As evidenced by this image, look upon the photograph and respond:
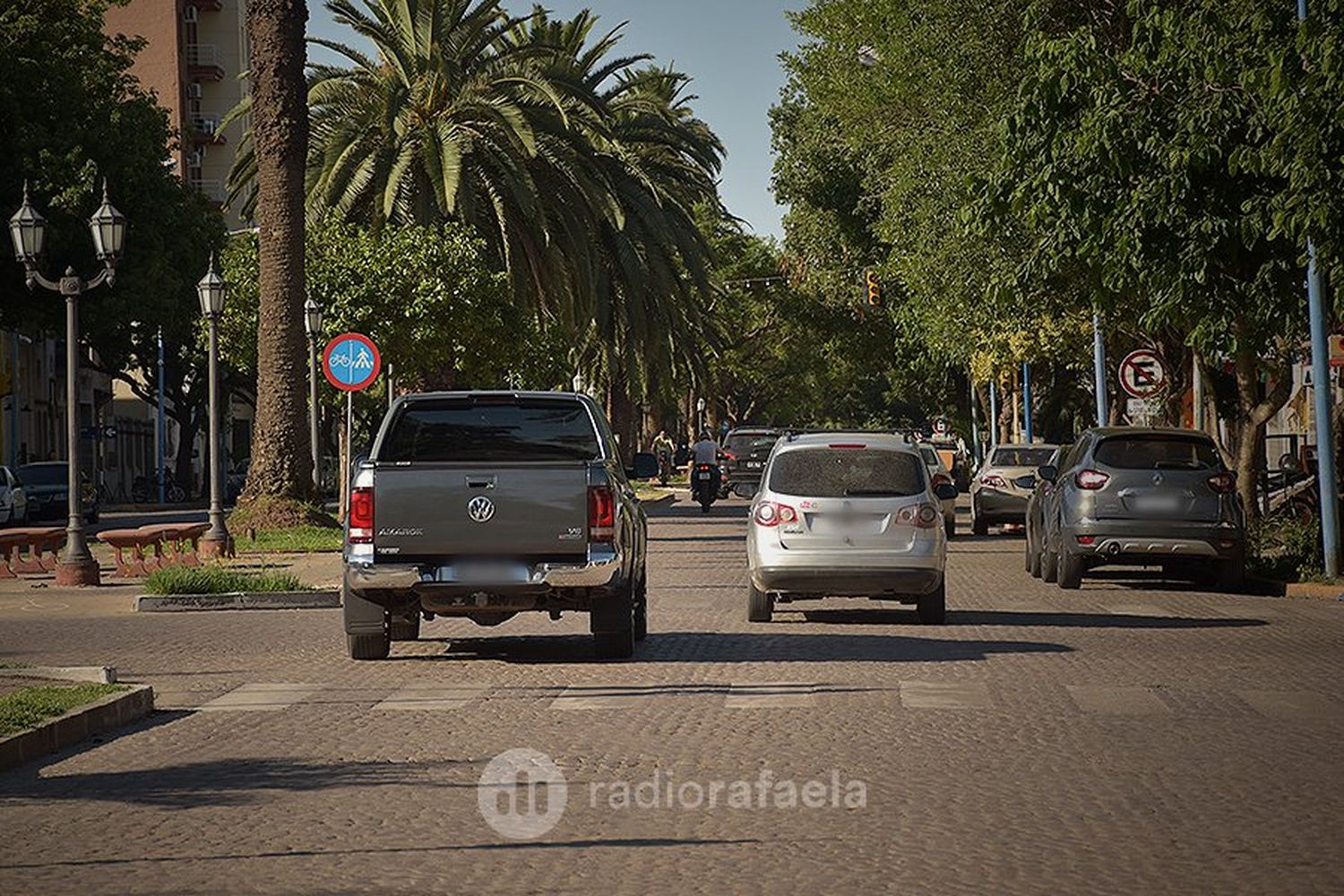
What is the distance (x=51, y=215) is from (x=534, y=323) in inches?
503

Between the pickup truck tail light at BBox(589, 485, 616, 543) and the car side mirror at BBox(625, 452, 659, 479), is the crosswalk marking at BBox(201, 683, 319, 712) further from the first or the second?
the car side mirror at BBox(625, 452, 659, 479)

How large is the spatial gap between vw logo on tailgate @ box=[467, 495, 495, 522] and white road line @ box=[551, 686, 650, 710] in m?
1.69

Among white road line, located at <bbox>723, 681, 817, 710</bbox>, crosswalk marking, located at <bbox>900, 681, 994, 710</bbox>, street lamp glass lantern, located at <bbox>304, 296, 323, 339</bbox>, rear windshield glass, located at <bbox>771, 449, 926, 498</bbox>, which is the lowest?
crosswalk marking, located at <bbox>900, 681, 994, 710</bbox>

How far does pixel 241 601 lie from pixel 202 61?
8772 centimetres

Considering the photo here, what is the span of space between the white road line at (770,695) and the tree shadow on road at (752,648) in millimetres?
1714

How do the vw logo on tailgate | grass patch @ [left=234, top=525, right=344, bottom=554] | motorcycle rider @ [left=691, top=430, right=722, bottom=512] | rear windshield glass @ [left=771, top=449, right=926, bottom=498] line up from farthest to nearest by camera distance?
motorcycle rider @ [left=691, top=430, right=722, bottom=512], grass patch @ [left=234, top=525, right=344, bottom=554], rear windshield glass @ [left=771, top=449, right=926, bottom=498], the vw logo on tailgate

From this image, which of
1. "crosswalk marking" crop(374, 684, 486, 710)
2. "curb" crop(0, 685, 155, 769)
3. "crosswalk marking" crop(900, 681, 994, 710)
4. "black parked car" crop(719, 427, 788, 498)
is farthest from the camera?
"black parked car" crop(719, 427, 788, 498)

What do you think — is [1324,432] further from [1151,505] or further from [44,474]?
[44,474]

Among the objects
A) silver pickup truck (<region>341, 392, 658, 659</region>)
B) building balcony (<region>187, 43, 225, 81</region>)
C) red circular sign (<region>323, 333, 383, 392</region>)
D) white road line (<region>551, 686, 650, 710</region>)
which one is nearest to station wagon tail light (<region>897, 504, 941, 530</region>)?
silver pickup truck (<region>341, 392, 658, 659</region>)

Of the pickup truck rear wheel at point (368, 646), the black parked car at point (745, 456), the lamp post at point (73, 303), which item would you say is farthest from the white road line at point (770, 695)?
the black parked car at point (745, 456)

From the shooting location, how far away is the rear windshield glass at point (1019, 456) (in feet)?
131

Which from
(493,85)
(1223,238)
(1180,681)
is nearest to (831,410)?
(493,85)

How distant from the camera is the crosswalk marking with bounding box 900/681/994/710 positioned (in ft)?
44.7

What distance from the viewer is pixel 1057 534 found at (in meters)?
25.5
